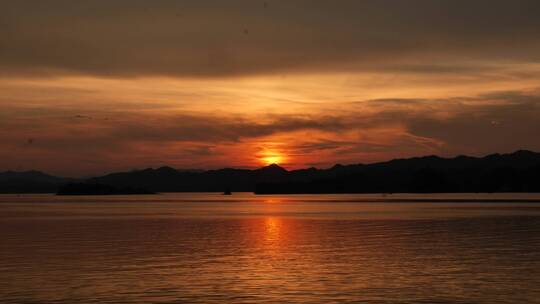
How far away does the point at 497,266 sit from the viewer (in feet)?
155

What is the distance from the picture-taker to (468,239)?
2771 inches

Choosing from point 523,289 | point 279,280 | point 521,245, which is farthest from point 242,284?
point 521,245

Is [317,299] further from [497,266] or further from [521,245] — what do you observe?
[521,245]

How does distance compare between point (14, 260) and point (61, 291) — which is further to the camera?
point (14, 260)

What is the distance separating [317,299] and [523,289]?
443 inches

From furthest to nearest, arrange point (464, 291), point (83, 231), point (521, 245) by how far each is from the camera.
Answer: point (83, 231)
point (521, 245)
point (464, 291)

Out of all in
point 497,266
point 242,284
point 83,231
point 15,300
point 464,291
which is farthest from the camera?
point 83,231

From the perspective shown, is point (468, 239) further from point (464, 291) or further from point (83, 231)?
point (83, 231)

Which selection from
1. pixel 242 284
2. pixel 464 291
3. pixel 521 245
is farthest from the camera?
pixel 521 245

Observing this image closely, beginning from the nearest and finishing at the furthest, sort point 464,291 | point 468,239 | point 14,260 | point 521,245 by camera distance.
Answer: point 464,291
point 14,260
point 521,245
point 468,239

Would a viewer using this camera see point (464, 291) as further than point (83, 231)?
No

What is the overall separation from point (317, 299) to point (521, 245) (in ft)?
109

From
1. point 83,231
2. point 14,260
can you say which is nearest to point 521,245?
point 14,260

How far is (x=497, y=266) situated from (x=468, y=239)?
2348 centimetres
